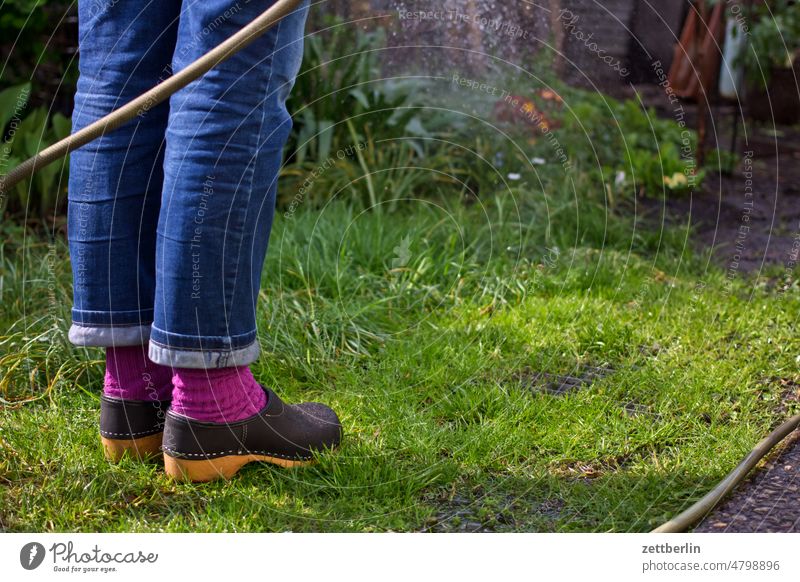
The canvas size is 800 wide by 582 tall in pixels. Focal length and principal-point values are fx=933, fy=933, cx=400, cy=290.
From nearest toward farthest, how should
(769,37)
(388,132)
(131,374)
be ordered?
(131,374)
(388,132)
(769,37)

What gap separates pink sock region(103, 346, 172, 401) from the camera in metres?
1.66

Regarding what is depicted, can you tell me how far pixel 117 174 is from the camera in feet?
5.21

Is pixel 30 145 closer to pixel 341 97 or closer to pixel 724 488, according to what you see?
pixel 341 97

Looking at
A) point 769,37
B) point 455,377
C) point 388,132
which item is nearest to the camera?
point 455,377

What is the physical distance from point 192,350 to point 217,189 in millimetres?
264

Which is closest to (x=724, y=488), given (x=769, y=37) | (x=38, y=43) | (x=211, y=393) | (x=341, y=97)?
(x=211, y=393)

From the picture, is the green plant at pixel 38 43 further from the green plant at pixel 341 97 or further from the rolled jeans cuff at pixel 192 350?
the rolled jeans cuff at pixel 192 350

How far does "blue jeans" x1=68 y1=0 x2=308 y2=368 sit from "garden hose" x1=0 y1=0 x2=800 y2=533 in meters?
0.03

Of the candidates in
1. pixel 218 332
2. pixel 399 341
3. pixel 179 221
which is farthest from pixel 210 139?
pixel 399 341

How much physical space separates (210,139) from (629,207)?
214 centimetres

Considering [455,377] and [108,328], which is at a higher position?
[108,328]

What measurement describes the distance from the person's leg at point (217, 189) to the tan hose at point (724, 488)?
0.74 m

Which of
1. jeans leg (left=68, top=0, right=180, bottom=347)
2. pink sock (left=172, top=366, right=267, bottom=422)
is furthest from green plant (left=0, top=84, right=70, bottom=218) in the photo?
pink sock (left=172, top=366, right=267, bottom=422)

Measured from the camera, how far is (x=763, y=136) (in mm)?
4543
